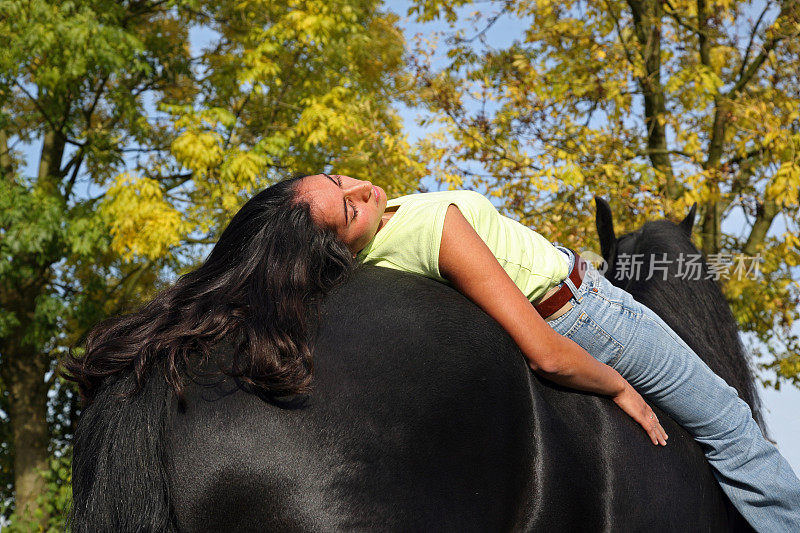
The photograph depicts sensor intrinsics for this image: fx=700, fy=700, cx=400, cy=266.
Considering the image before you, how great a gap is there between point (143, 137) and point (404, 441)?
948 centimetres

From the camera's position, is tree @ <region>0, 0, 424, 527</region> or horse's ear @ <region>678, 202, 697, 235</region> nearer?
horse's ear @ <region>678, 202, 697, 235</region>

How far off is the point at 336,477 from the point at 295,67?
29.9 ft

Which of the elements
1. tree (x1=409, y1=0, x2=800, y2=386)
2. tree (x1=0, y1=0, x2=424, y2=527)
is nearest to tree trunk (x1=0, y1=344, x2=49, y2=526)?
tree (x1=0, y1=0, x2=424, y2=527)

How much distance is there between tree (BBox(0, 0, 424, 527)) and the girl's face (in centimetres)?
561

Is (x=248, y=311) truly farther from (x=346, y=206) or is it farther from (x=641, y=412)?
(x=641, y=412)

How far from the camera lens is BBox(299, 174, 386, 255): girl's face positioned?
1.70 m

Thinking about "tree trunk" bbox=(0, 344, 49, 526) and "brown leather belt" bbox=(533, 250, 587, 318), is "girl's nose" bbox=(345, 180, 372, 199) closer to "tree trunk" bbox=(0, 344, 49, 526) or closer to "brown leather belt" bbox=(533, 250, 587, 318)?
"brown leather belt" bbox=(533, 250, 587, 318)

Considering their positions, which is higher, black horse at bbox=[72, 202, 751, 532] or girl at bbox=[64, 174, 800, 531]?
girl at bbox=[64, 174, 800, 531]

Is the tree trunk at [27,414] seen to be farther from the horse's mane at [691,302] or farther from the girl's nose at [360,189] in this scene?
the girl's nose at [360,189]

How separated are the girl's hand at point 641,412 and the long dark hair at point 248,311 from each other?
862mm

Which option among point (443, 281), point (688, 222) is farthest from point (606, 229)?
point (443, 281)

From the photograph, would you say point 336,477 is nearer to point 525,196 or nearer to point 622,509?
point 622,509

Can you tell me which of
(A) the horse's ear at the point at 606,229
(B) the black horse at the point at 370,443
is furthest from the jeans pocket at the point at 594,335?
(A) the horse's ear at the point at 606,229

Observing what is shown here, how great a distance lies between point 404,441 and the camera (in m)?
1.46
